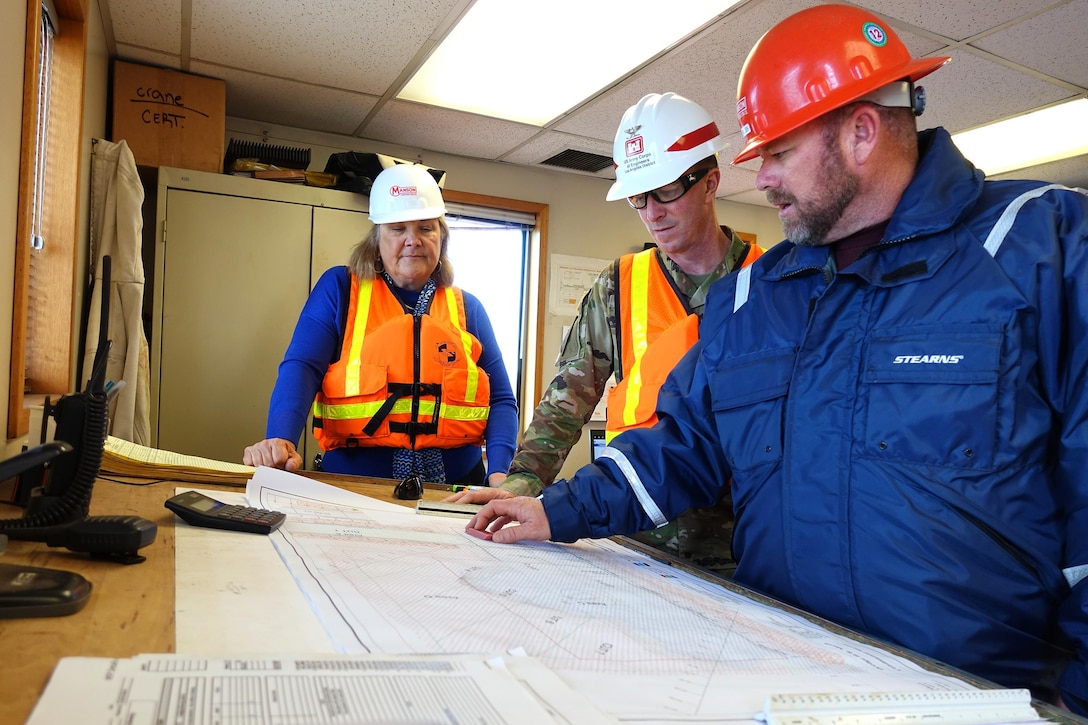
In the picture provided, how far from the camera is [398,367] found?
239cm

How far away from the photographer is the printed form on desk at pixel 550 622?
643mm

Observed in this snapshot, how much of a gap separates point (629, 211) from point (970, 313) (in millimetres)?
4502

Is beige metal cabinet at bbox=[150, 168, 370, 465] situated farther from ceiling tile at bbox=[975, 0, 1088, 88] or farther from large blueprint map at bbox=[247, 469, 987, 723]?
ceiling tile at bbox=[975, 0, 1088, 88]

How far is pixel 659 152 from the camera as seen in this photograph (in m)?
1.89

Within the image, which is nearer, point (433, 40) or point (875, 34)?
point (875, 34)

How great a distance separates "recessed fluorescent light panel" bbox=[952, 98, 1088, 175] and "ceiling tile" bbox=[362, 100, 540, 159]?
2.41 meters

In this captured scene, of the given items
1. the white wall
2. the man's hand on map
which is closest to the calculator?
the man's hand on map

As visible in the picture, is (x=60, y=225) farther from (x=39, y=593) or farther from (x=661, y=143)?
(x=39, y=593)

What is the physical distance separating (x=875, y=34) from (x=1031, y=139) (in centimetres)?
376

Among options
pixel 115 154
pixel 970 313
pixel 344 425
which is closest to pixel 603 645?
pixel 970 313

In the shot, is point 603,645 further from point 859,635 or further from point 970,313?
point 970,313

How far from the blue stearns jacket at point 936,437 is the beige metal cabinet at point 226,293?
8.74ft

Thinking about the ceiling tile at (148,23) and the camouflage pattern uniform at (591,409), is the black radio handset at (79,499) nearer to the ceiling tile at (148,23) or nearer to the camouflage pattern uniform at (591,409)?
the camouflage pattern uniform at (591,409)

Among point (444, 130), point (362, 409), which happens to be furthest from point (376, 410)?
point (444, 130)
